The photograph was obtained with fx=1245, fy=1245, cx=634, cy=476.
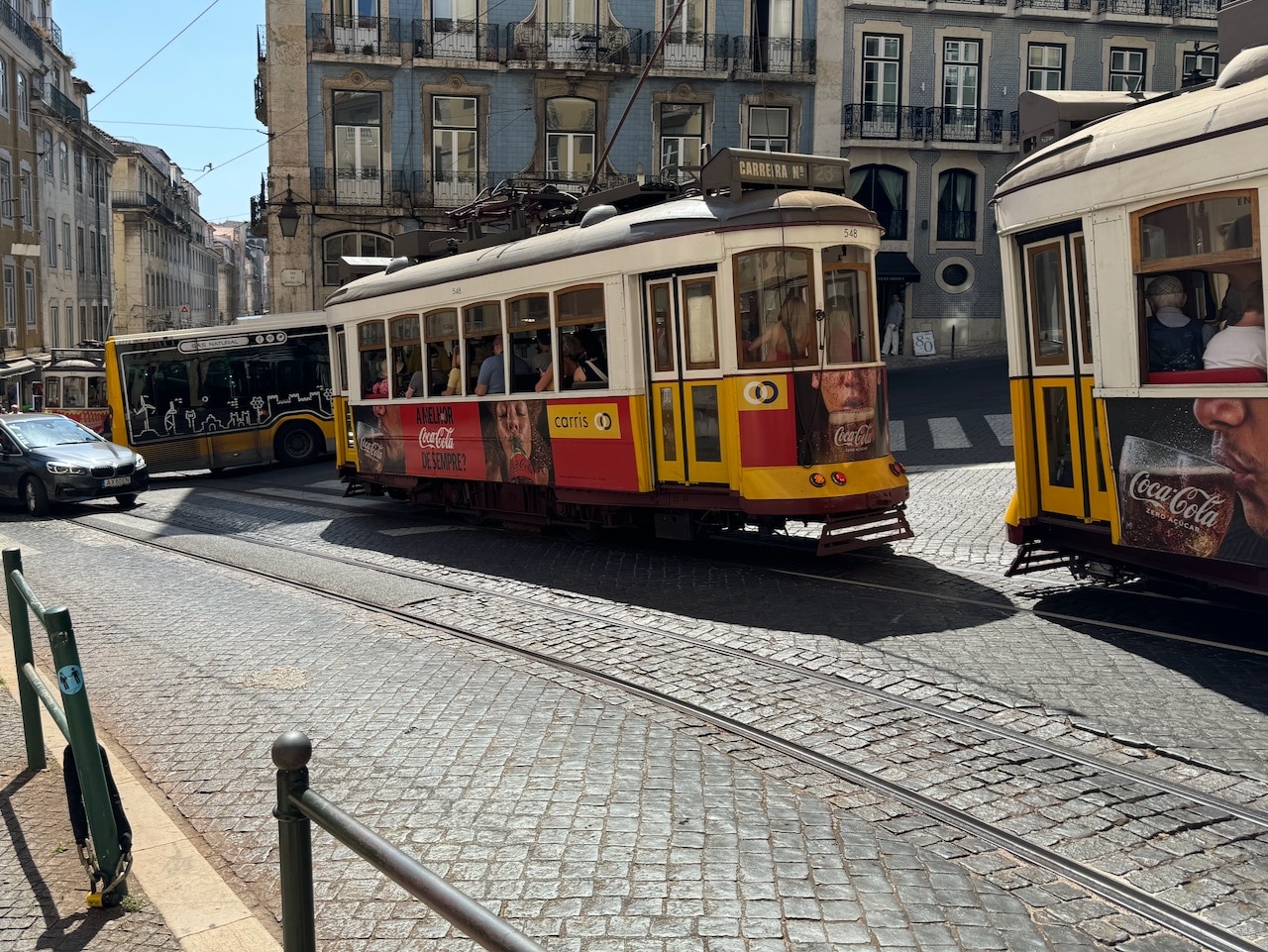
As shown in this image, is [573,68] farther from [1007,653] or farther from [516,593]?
[1007,653]

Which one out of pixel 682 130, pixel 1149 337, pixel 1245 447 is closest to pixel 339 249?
pixel 682 130

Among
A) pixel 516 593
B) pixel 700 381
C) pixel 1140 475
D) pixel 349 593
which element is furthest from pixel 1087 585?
pixel 349 593

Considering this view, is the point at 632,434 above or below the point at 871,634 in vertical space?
above

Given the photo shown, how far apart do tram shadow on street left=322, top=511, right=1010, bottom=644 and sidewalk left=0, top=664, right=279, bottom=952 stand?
14.6 feet

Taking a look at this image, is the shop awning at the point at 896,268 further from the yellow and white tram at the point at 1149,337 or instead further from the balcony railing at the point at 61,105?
the balcony railing at the point at 61,105

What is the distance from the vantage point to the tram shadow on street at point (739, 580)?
333 inches

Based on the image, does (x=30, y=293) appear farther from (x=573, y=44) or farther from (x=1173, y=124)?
(x=1173, y=124)

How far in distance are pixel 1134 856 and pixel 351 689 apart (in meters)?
4.21

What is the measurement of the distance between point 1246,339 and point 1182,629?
6.20 feet

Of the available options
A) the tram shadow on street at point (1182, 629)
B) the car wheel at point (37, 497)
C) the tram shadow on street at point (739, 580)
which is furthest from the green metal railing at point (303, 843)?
the car wheel at point (37, 497)

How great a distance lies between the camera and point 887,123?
Result: 33562mm

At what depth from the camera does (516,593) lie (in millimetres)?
9953

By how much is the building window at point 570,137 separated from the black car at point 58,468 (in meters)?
16.7

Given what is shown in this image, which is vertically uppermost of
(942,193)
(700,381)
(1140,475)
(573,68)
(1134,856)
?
(573,68)
